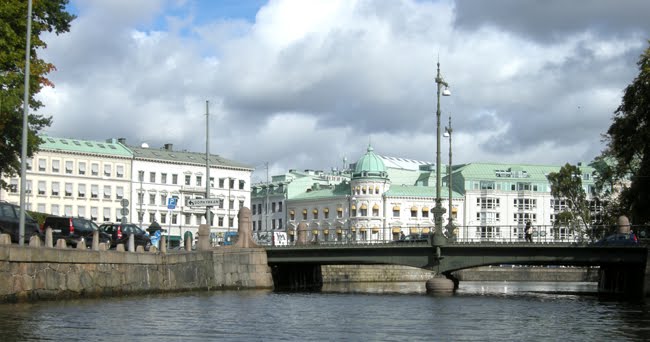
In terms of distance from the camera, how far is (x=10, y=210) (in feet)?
157

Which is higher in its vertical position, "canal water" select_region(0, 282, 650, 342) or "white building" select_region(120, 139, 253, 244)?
"white building" select_region(120, 139, 253, 244)

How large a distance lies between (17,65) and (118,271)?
10.8 metres

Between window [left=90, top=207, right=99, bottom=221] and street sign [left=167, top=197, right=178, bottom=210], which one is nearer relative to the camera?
street sign [left=167, top=197, right=178, bottom=210]

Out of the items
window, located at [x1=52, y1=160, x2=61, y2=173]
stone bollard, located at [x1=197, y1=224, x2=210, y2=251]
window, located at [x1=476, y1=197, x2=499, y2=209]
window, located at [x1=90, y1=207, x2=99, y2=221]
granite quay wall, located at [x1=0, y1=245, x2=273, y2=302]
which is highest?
window, located at [x1=52, y1=160, x2=61, y2=173]

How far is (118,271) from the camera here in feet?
159

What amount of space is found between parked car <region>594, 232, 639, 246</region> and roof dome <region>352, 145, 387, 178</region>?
107013 mm

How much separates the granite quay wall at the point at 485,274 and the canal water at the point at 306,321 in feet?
177

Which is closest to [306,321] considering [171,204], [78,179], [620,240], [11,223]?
[11,223]

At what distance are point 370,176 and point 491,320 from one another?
419 ft

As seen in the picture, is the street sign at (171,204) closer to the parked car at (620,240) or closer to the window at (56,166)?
the parked car at (620,240)

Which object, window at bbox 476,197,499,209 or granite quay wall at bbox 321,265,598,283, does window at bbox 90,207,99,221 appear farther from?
window at bbox 476,197,499,209

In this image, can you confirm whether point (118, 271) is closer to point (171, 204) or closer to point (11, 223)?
point (11, 223)

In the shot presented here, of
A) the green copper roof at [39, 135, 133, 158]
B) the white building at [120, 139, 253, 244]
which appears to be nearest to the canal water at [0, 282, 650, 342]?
the green copper roof at [39, 135, 133, 158]

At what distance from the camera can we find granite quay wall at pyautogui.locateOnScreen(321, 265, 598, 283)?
347 ft
